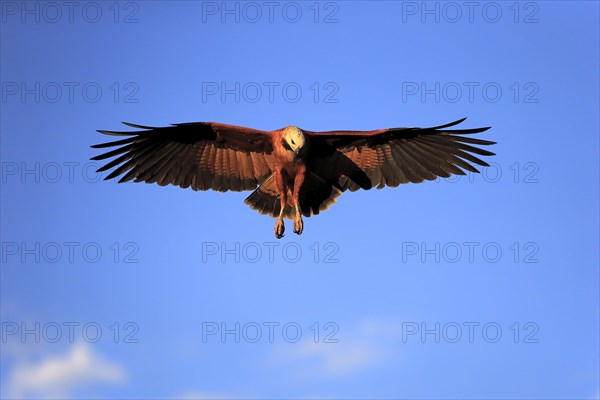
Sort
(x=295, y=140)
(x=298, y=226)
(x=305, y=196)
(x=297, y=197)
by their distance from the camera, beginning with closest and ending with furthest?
(x=295, y=140), (x=298, y=226), (x=297, y=197), (x=305, y=196)

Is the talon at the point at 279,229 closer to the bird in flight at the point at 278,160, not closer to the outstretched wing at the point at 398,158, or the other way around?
the bird in flight at the point at 278,160

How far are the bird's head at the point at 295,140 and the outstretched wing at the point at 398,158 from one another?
3.19ft

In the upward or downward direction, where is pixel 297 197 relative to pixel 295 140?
downward

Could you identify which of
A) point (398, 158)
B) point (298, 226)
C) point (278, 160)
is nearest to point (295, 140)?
point (278, 160)

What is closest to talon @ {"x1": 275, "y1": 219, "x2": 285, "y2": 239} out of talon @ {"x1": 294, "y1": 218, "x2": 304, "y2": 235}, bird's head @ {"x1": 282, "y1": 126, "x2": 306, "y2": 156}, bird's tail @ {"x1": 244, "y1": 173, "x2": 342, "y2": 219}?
talon @ {"x1": 294, "y1": 218, "x2": 304, "y2": 235}

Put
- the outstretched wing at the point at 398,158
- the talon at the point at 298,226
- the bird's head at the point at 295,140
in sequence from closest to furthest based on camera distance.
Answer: the bird's head at the point at 295,140
the talon at the point at 298,226
the outstretched wing at the point at 398,158

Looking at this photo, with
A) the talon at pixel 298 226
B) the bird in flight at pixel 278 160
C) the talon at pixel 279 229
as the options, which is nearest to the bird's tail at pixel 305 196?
the bird in flight at pixel 278 160

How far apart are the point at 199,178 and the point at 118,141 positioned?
5.37 feet

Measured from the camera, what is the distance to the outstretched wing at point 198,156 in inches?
640

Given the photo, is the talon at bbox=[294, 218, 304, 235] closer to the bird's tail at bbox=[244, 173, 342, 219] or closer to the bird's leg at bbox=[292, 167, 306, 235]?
the bird's leg at bbox=[292, 167, 306, 235]

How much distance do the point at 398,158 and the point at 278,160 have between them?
7.69 ft

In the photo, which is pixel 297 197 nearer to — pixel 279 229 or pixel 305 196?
pixel 305 196

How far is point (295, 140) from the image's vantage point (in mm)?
15492

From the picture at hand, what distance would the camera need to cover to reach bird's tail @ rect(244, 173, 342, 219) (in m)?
16.7
